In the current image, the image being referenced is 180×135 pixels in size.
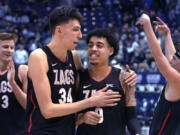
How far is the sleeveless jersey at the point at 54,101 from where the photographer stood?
3631 millimetres

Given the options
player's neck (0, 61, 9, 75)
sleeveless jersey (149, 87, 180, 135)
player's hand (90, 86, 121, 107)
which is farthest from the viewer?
player's neck (0, 61, 9, 75)

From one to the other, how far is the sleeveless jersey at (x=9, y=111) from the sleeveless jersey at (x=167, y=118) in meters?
1.54

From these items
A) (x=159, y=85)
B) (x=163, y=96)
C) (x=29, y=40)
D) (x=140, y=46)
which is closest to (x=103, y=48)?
(x=163, y=96)

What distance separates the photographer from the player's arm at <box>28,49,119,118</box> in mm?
3463

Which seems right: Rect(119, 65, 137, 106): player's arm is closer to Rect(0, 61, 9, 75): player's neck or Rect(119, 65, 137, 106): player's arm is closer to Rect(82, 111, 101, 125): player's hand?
Rect(82, 111, 101, 125): player's hand

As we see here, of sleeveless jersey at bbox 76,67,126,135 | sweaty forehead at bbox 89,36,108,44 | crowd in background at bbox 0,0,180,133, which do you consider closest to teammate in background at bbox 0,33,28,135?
sleeveless jersey at bbox 76,67,126,135

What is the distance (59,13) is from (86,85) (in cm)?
72

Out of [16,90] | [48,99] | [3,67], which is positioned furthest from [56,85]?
[3,67]

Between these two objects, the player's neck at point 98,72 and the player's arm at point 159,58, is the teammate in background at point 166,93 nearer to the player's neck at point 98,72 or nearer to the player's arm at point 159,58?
the player's arm at point 159,58

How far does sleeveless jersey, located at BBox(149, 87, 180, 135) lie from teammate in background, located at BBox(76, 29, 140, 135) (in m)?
0.20

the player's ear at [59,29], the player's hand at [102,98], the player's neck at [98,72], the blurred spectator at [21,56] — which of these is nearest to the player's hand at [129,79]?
the player's neck at [98,72]

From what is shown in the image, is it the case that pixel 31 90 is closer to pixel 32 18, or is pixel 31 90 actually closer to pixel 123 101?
pixel 123 101

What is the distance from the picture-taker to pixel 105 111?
391 centimetres

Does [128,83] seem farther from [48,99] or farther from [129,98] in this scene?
[48,99]
